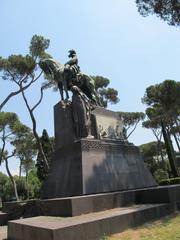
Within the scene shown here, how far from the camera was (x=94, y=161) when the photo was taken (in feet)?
26.1

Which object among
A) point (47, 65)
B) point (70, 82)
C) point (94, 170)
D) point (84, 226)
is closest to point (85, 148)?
point (94, 170)

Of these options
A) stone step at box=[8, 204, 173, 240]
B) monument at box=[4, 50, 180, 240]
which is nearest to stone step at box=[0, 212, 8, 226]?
monument at box=[4, 50, 180, 240]

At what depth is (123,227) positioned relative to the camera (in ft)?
17.7

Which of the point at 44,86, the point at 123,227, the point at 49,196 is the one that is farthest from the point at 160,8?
the point at 44,86

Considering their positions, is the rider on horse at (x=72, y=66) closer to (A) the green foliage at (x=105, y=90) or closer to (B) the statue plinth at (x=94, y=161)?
(B) the statue plinth at (x=94, y=161)

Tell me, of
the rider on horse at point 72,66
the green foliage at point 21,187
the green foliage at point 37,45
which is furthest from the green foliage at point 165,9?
the green foliage at point 21,187

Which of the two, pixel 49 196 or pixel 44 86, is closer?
pixel 49 196

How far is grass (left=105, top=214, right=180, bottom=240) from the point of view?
4.73 meters

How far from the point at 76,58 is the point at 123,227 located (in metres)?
6.43

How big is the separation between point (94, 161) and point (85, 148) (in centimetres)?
42

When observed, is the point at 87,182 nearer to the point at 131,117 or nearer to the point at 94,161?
the point at 94,161

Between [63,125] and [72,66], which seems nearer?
[63,125]

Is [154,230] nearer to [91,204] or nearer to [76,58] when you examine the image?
[91,204]

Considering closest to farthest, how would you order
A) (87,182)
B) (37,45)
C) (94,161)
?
(87,182), (94,161), (37,45)
